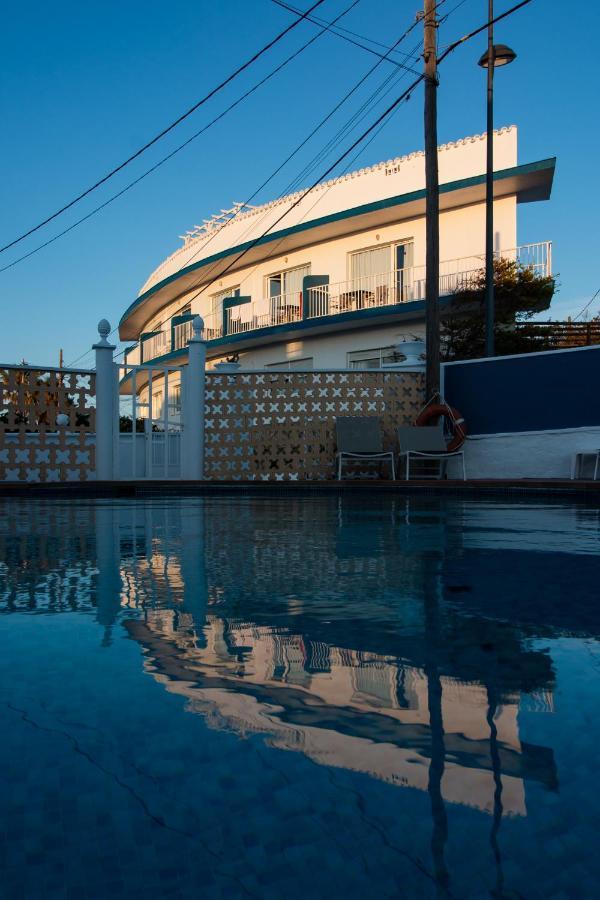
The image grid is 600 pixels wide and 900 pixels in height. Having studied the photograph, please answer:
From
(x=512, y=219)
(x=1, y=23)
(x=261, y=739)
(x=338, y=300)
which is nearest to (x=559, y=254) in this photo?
(x=512, y=219)

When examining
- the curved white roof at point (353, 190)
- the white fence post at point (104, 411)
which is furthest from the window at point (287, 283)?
the white fence post at point (104, 411)

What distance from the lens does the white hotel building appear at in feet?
62.8

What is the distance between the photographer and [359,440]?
12836 millimetres

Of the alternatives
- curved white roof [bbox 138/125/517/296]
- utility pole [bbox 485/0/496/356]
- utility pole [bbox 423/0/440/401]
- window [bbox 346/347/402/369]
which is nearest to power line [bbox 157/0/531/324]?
curved white roof [bbox 138/125/517/296]

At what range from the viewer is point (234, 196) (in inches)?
1062

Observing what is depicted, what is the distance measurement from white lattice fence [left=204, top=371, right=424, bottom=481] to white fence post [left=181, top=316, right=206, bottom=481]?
178 mm

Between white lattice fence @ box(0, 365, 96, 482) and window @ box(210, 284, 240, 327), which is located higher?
window @ box(210, 284, 240, 327)

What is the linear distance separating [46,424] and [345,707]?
10740mm

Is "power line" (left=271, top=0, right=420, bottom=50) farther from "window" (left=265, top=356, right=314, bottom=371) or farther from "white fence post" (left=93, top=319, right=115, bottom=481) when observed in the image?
"window" (left=265, top=356, right=314, bottom=371)

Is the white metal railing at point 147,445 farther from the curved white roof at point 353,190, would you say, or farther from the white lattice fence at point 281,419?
the curved white roof at point 353,190

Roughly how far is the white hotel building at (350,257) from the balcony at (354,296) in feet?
0.11

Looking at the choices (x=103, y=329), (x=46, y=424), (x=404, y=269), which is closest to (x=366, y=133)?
(x=404, y=269)

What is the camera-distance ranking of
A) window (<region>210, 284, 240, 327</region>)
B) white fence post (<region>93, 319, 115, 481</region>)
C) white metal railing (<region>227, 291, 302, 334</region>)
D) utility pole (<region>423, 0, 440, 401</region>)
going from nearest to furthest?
white fence post (<region>93, 319, 115, 481</region>)
utility pole (<region>423, 0, 440, 401</region>)
white metal railing (<region>227, 291, 302, 334</region>)
window (<region>210, 284, 240, 327</region>)

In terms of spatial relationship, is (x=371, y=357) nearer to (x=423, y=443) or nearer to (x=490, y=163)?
(x=490, y=163)
